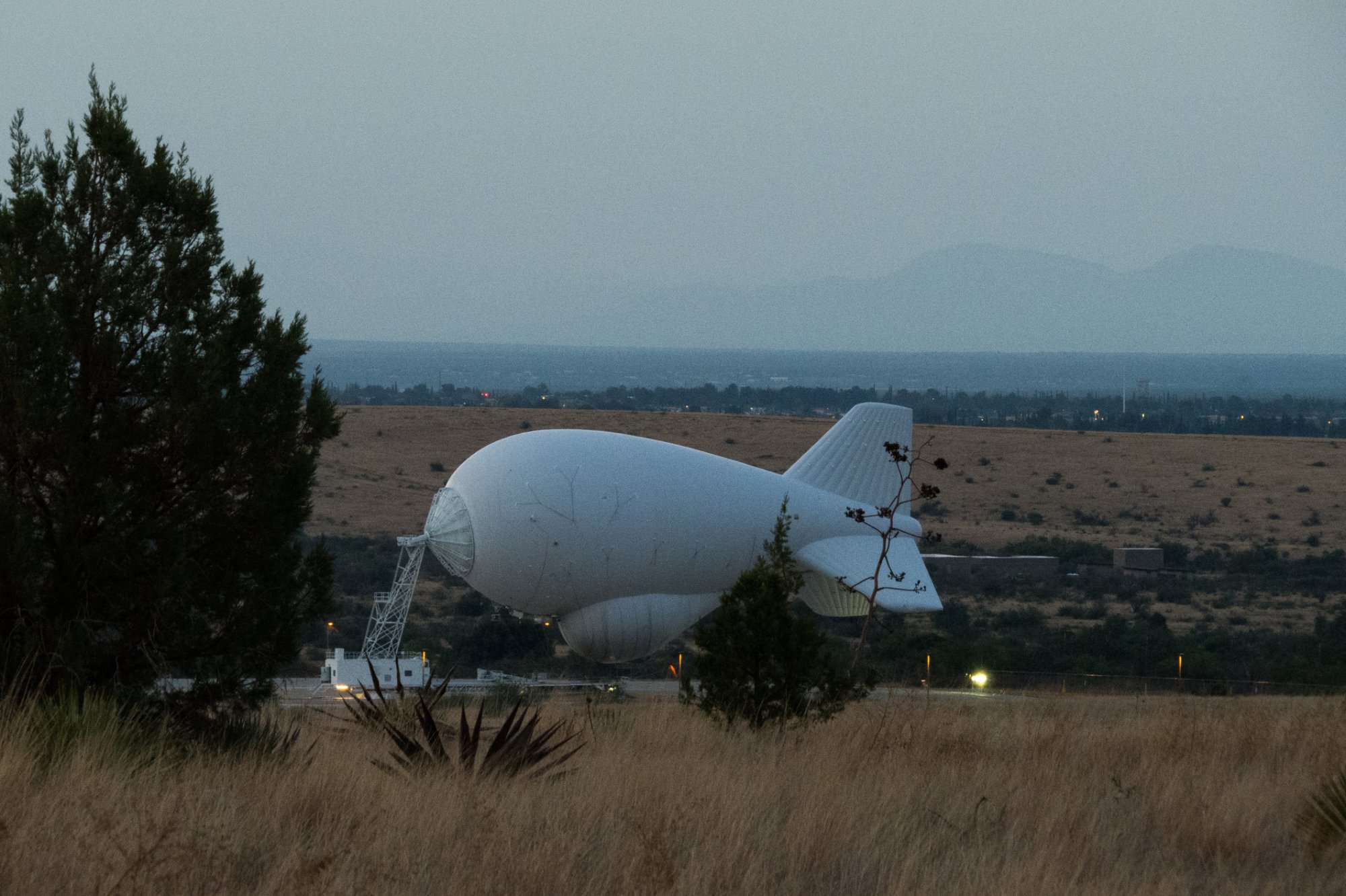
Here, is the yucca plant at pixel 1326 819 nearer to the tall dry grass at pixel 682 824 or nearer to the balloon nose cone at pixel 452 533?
the tall dry grass at pixel 682 824

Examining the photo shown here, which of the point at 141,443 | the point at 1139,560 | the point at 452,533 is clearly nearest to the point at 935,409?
the point at 1139,560

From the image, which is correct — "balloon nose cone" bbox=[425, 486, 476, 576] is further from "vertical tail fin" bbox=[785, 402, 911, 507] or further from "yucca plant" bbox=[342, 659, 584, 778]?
"yucca plant" bbox=[342, 659, 584, 778]

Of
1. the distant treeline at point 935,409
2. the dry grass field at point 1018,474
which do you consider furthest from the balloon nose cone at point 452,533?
the distant treeline at point 935,409

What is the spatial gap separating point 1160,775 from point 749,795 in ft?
10.3

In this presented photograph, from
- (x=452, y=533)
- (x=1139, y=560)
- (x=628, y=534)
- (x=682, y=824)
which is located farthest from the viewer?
(x=1139, y=560)

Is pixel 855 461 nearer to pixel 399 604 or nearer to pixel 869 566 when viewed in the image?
pixel 869 566

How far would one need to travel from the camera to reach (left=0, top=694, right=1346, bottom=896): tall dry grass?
5.34 meters

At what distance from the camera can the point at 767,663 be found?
1262 centimetres

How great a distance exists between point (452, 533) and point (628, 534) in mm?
3479

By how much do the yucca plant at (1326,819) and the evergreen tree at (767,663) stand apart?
18.1 feet

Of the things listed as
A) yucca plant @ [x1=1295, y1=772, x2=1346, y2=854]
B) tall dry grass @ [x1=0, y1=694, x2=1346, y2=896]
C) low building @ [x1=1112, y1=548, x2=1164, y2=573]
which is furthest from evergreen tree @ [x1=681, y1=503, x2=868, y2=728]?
low building @ [x1=1112, y1=548, x2=1164, y2=573]

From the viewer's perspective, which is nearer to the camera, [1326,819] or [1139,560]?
[1326,819]

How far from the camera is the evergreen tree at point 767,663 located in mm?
12492

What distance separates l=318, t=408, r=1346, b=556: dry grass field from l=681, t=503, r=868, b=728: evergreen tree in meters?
50.3
